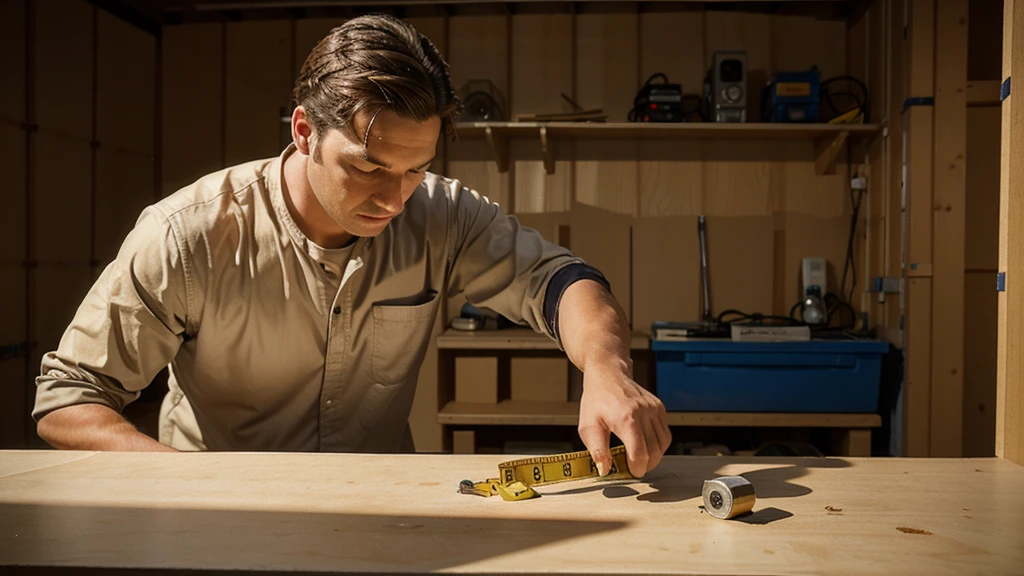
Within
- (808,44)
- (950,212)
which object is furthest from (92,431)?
(808,44)

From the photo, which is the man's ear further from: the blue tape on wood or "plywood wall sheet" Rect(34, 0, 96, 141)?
"plywood wall sheet" Rect(34, 0, 96, 141)

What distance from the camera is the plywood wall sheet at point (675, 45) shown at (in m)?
3.72

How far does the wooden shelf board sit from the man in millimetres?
1727

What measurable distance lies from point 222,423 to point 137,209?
9.22 feet

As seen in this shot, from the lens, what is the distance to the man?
4.45 feet

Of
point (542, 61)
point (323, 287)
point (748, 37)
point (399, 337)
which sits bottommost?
point (399, 337)

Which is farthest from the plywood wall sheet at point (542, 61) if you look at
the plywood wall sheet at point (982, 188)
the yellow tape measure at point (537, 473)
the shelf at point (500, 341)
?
the yellow tape measure at point (537, 473)

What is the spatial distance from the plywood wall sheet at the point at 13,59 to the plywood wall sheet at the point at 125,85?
43cm

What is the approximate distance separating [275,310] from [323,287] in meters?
0.11

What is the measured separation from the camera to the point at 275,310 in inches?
61.8

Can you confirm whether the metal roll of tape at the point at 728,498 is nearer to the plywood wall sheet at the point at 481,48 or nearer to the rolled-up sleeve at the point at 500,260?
the rolled-up sleeve at the point at 500,260

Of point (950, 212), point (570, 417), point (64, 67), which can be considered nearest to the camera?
point (950, 212)

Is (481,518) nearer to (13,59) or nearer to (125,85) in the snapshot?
(13,59)

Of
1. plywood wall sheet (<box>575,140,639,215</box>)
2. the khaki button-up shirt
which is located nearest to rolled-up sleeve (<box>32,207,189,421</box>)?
the khaki button-up shirt
